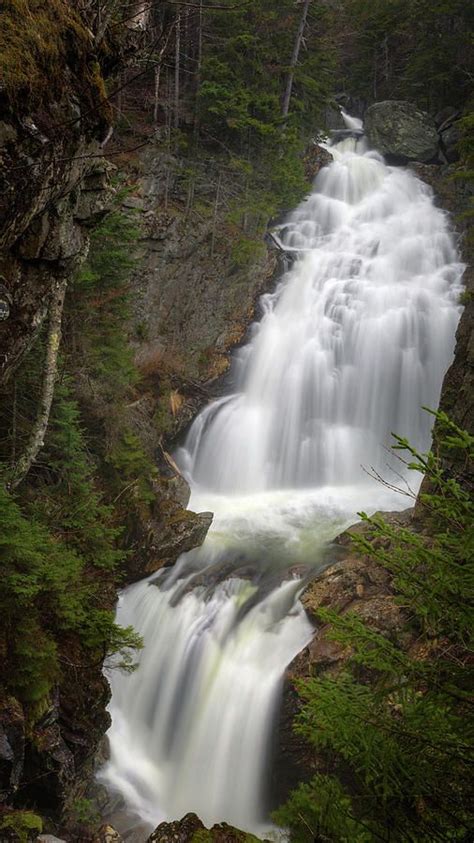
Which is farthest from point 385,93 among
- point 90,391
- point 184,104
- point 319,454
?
point 90,391

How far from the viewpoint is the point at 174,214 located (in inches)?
644

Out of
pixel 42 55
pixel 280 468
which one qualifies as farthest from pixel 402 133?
pixel 42 55

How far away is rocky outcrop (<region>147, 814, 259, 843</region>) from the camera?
16.6ft

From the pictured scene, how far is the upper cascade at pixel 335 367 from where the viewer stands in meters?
15.0

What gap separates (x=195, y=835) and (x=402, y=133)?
28784mm

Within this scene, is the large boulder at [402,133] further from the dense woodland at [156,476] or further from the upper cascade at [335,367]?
the upper cascade at [335,367]

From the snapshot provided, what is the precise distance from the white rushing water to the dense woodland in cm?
136

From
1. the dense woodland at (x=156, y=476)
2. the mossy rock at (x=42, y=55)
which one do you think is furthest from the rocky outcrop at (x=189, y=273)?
the mossy rock at (x=42, y=55)

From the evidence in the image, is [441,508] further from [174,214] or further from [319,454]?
[174,214]

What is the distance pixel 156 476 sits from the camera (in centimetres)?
1172

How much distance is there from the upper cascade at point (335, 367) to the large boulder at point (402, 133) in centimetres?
694

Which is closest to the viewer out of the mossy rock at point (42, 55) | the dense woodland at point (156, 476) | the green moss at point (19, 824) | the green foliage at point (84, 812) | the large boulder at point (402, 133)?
the dense woodland at point (156, 476)

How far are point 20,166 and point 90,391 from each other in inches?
233

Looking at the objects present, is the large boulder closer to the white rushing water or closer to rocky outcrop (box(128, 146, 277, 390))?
the white rushing water
